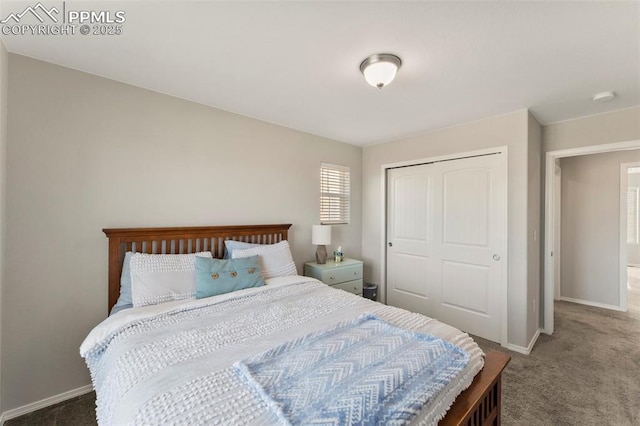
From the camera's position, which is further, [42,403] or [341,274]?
[341,274]

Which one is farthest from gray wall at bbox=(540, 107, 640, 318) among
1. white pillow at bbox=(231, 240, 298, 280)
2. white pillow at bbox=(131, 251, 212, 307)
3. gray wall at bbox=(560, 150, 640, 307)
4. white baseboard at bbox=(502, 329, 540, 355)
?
white pillow at bbox=(131, 251, 212, 307)

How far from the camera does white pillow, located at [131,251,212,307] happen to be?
6.22ft

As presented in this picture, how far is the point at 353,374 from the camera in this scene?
3.47 feet

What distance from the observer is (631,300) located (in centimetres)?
409

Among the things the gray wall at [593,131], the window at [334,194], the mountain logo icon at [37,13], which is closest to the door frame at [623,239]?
the gray wall at [593,131]

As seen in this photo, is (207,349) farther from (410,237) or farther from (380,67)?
(410,237)

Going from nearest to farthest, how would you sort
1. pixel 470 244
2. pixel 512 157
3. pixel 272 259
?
pixel 272 259 < pixel 512 157 < pixel 470 244

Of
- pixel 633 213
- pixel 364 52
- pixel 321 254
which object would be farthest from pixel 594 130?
pixel 633 213

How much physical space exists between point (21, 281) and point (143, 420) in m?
1.76

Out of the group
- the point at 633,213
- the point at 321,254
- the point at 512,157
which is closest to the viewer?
the point at 512,157

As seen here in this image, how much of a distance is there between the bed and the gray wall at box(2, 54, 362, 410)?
20 cm

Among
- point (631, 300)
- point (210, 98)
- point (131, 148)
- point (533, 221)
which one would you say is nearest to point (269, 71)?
point (210, 98)

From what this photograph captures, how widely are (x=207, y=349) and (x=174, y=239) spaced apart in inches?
54.8

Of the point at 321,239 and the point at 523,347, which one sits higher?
the point at 321,239
